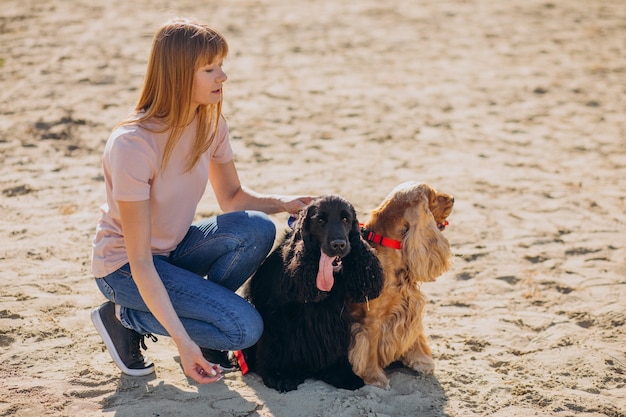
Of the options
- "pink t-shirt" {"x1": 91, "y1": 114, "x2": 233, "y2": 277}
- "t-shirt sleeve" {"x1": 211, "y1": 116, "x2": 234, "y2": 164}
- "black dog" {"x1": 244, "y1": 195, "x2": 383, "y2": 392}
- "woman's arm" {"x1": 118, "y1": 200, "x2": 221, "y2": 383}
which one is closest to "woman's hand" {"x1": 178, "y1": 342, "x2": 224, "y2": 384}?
"woman's arm" {"x1": 118, "y1": 200, "x2": 221, "y2": 383}

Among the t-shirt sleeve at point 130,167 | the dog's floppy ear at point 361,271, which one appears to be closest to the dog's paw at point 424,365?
the dog's floppy ear at point 361,271

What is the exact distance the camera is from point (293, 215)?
150 inches

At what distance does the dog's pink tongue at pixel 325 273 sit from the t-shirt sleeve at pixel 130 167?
816 millimetres

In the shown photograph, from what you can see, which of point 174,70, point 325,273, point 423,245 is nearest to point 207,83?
point 174,70

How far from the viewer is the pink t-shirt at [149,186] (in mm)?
3248

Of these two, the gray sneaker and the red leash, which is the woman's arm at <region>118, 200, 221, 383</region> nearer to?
Result: the gray sneaker

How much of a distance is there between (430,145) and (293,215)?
10.7 ft

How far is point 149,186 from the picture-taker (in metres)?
3.30

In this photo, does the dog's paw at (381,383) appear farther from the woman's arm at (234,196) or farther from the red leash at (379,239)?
the woman's arm at (234,196)

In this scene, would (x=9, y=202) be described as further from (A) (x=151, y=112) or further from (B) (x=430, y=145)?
(B) (x=430, y=145)

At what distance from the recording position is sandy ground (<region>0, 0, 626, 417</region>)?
3.55m

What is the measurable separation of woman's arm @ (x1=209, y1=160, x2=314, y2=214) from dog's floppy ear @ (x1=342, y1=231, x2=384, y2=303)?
57cm

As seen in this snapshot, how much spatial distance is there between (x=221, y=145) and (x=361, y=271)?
1.00 metres

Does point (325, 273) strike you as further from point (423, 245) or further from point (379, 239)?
point (423, 245)
